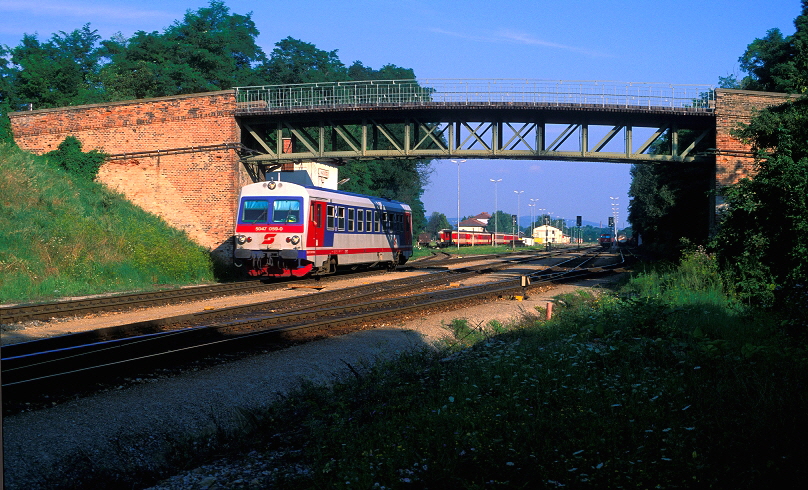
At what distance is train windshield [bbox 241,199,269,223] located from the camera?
21125 mm

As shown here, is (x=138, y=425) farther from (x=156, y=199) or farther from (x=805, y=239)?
(x=156, y=199)

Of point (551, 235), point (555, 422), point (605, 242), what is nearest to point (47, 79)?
point (555, 422)

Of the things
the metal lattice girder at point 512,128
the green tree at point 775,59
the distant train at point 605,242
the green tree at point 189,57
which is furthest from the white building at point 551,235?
the metal lattice girder at point 512,128

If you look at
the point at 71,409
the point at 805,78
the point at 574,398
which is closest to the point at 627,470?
the point at 574,398

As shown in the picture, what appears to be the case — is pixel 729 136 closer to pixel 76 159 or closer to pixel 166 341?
pixel 166 341

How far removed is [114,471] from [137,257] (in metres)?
17.4

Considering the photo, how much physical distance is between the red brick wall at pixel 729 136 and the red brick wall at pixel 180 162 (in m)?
18.7

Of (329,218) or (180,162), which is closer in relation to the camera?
(329,218)

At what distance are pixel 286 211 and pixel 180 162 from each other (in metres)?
8.60

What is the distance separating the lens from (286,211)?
20734mm

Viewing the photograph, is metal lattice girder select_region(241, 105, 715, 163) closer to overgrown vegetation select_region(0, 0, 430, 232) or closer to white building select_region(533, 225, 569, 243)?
overgrown vegetation select_region(0, 0, 430, 232)

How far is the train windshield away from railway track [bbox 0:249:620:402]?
19.6 feet

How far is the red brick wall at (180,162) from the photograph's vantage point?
26.8 metres

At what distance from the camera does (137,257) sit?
21.3 meters
